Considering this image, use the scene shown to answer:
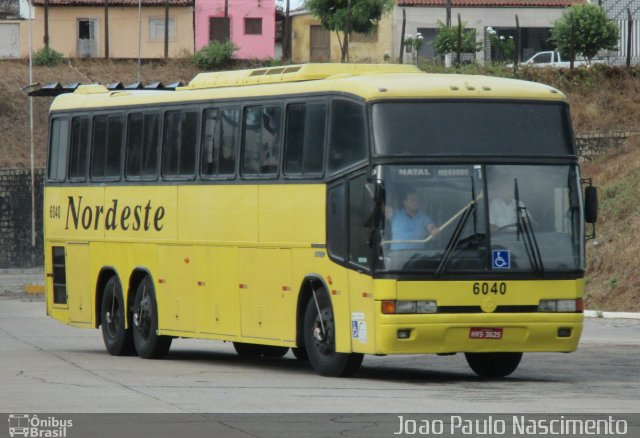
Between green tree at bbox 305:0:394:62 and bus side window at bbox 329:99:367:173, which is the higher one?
green tree at bbox 305:0:394:62

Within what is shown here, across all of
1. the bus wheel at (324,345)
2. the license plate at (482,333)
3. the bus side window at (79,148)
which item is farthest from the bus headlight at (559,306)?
the bus side window at (79,148)

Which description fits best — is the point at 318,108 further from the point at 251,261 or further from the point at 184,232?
the point at 184,232

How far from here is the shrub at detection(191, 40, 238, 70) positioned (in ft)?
227

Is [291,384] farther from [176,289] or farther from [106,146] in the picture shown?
[106,146]

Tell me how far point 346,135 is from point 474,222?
5.70ft

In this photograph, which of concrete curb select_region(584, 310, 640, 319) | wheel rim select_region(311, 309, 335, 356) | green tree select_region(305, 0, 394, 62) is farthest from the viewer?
green tree select_region(305, 0, 394, 62)

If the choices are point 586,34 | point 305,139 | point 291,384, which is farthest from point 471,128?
point 586,34

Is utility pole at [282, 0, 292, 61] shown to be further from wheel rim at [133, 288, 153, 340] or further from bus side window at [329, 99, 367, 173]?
bus side window at [329, 99, 367, 173]

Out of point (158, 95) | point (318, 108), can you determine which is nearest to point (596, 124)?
point (158, 95)

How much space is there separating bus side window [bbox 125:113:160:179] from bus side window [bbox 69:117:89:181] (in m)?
1.43

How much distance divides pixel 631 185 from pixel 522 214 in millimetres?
23526

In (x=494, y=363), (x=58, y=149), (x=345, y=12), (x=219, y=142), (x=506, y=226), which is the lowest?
(x=494, y=363)
